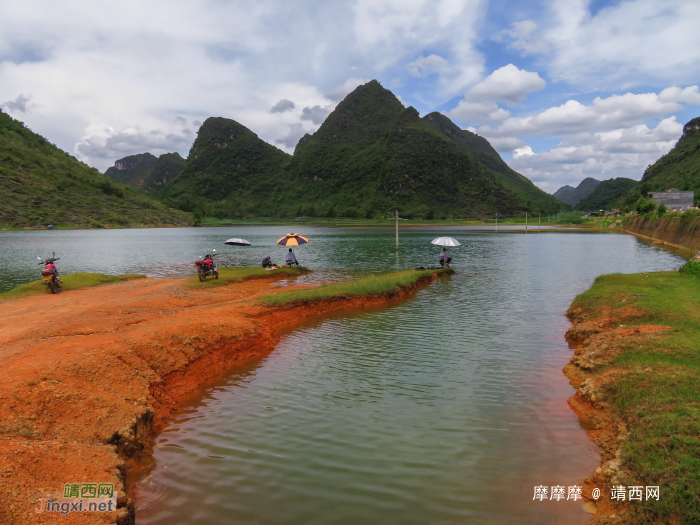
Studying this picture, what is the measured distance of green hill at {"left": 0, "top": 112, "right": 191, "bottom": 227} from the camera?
120000 mm

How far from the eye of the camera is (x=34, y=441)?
20.2 ft

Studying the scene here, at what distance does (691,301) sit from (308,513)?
1671 centimetres

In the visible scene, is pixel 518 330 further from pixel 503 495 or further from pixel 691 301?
pixel 503 495

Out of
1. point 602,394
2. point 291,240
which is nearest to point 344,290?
point 291,240

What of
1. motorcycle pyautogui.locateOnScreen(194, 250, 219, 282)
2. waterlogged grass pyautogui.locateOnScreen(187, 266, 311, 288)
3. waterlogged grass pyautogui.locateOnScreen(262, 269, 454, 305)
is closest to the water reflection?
waterlogged grass pyautogui.locateOnScreen(262, 269, 454, 305)

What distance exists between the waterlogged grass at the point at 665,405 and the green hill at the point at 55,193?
14889 centimetres

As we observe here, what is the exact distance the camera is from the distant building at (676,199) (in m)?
97.9

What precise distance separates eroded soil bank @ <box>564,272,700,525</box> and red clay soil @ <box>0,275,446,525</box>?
7813mm

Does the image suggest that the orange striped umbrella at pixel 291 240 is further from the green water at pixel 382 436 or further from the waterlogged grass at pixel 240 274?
the green water at pixel 382 436

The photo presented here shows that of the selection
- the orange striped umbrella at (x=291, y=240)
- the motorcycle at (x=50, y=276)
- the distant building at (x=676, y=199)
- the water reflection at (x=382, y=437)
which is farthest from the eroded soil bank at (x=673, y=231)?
the motorcycle at (x=50, y=276)

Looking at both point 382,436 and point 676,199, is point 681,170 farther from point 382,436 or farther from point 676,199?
point 382,436

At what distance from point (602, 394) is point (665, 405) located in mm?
1951

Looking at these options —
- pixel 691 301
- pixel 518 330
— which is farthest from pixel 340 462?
pixel 691 301

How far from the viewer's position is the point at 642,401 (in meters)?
7.85
